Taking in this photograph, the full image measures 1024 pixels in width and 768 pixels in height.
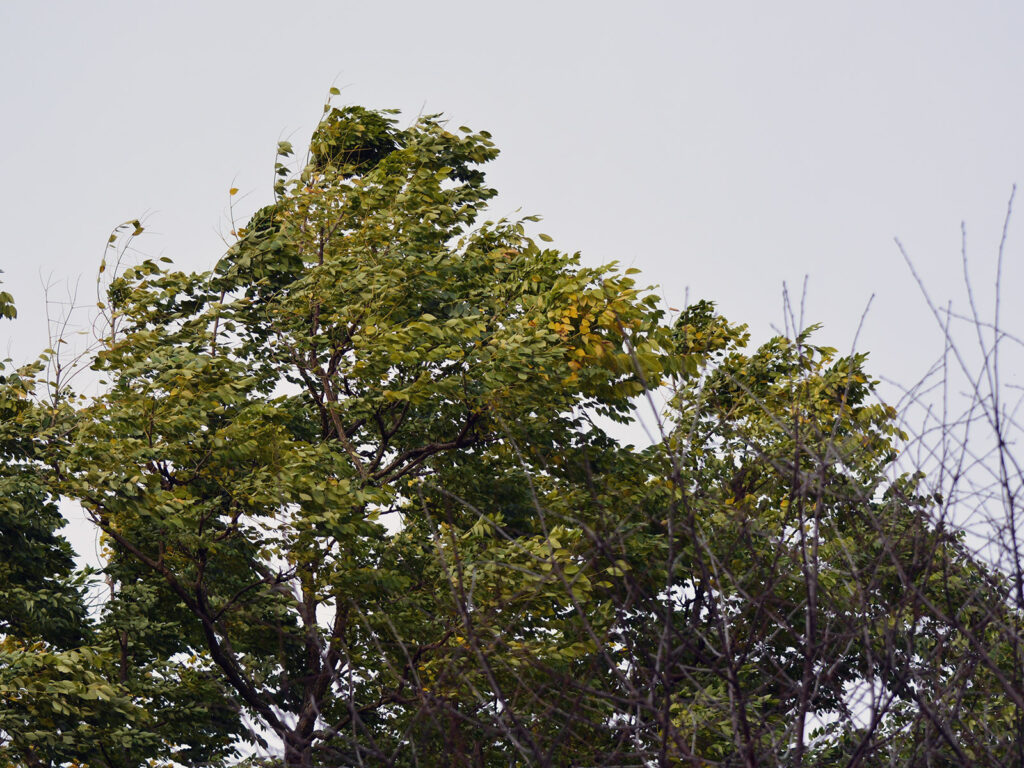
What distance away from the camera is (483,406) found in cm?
1233

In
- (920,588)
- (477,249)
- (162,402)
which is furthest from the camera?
(477,249)

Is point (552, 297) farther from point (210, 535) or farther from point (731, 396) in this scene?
point (731, 396)

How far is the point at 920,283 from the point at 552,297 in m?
7.44

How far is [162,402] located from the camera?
10.7 m

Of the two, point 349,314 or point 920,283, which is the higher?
point 349,314

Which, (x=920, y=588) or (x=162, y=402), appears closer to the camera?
(x=920, y=588)

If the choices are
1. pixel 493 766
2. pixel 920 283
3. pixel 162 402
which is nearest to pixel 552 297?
pixel 162 402

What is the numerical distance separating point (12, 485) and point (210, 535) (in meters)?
1.93

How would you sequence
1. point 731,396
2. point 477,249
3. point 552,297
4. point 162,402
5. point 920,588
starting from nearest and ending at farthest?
point 920,588 → point 162,402 → point 552,297 → point 477,249 → point 731,396

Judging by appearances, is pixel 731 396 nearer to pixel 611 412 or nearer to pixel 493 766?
pixel 611 412

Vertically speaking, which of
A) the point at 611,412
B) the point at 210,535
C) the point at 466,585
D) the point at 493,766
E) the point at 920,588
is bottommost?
the point at 920,588

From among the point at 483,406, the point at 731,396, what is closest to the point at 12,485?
the point at 483,406

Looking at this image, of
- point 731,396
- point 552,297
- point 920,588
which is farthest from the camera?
point 731,396

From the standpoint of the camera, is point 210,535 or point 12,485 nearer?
point 12,485
